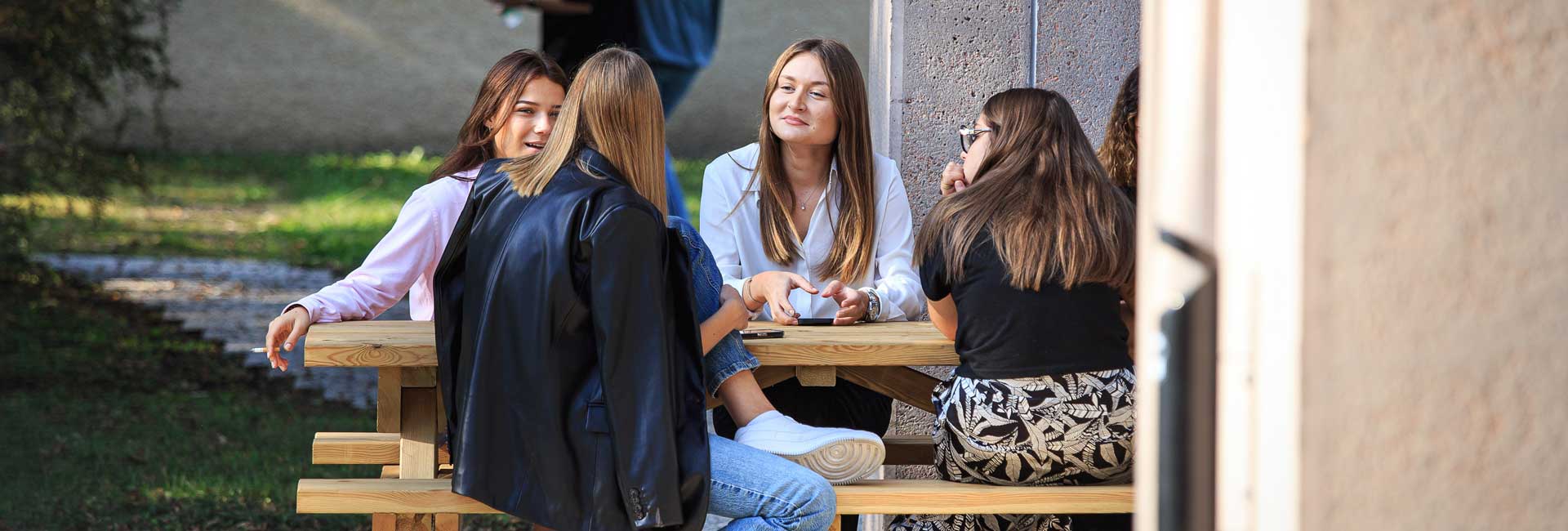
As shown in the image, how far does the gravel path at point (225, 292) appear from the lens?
26.9ft

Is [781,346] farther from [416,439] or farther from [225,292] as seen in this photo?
[225,292]

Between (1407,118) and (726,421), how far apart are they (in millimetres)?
2396

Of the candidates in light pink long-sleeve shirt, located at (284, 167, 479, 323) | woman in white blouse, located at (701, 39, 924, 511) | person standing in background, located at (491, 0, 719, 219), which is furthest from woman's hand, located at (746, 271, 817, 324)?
person standing in background, located at (491, 0, 719, 219)

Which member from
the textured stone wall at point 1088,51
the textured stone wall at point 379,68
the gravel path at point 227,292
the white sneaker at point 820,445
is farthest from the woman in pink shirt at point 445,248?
the textured stone wall at point 379,68

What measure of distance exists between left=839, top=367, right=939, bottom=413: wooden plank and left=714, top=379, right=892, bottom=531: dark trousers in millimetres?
99

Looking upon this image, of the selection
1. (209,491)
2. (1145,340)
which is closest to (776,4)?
(209,491)

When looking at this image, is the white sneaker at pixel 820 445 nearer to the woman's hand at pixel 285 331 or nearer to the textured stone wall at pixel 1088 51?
the woman's hand at pixel 285 331

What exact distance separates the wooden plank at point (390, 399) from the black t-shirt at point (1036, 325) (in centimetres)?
120

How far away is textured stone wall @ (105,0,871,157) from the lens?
16.5 metres

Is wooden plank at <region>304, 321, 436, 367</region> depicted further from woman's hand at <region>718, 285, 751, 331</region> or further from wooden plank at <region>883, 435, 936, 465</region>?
wooden plank at <region>883, 435, 936, 465</region>

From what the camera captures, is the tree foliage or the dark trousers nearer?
the dark trousers

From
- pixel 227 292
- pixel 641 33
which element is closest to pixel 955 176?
pixel 641 33

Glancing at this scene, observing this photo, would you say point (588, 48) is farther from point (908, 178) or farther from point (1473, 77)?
point (1473, 77)

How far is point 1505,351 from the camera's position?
1274 mm
